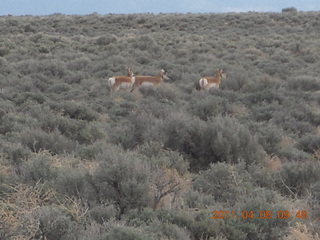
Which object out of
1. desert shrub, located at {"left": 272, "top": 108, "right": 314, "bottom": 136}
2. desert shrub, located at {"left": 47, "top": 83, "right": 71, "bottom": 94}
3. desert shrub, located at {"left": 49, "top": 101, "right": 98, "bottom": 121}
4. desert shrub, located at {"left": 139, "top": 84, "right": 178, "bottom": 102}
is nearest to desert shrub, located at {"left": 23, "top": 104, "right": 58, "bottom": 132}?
desert shrub, located at {"left": 49, "top": 101, "right": 98, "bottom": 121}

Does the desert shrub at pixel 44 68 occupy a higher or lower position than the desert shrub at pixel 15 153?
lower

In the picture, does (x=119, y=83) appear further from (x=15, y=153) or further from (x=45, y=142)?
(x=15, y=153)

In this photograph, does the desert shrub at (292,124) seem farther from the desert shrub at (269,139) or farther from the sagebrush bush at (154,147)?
the desert shrub at (269,139)

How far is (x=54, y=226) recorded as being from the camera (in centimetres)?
401

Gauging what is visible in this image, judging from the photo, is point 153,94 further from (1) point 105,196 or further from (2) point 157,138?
(1) point 105,196

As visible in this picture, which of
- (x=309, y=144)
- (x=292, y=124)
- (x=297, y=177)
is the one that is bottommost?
(x=292, y=124)

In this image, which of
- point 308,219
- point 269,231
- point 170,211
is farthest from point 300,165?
point 170,211

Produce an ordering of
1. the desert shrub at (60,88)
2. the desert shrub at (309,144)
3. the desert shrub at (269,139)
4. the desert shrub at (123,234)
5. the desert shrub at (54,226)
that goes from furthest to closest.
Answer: the desert shrub at (60,88), the desert shrub at (309,144), the desert shrub at (269,139), the desert shrub at (54,226), the desert shrub at (123,234)

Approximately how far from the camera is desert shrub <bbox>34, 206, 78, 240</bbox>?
13.0 ft

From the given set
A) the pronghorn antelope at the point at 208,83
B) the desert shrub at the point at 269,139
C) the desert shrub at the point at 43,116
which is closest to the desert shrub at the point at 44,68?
the desert shrub at the point at 43,116

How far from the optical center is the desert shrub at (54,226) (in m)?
3.97

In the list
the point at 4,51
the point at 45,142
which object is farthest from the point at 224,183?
the point at 4,51
